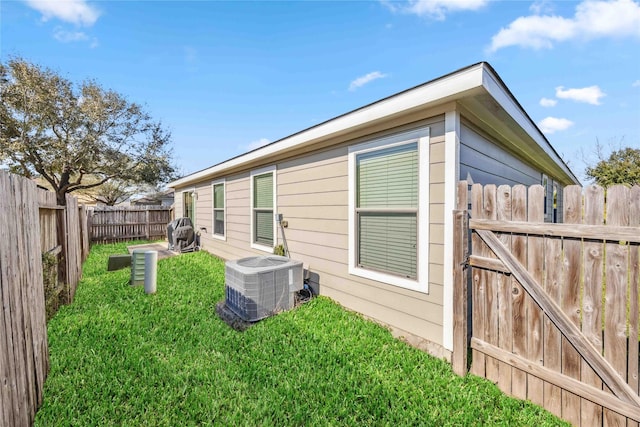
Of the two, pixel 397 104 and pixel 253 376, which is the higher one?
pixel 397 104

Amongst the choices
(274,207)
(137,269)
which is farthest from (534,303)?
(137,269)

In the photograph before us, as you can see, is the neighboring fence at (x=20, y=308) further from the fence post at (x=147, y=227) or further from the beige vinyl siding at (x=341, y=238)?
the fence post at (x=147, y=227)

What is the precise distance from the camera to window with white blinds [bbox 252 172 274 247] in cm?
559

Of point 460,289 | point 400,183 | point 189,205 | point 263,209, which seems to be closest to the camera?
point 460,289

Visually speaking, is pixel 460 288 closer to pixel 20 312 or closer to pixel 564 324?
pixel 564 324

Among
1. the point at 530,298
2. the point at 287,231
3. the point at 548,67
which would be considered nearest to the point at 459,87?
the point at 530,298

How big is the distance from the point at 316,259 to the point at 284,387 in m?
2.17

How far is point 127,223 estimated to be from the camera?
1254 centimetres

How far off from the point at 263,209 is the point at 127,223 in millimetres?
10171

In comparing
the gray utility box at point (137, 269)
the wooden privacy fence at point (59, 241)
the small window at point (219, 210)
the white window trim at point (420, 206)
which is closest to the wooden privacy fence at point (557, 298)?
the white window trim at point (420, 206)

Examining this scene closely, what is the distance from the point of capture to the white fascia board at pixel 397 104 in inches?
92.0

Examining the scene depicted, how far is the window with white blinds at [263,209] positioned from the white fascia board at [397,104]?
1097 mm

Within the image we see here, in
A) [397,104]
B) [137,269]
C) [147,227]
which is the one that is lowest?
[137,269]

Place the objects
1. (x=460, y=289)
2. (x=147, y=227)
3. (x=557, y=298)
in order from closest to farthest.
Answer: (x=557, y=298) → (x=460, y=289) → (x=147, y=227)
